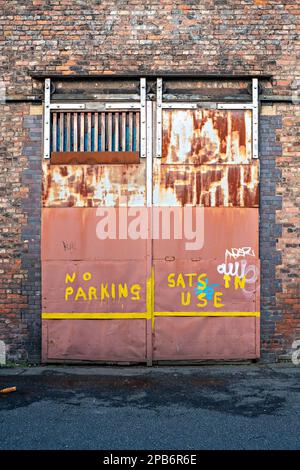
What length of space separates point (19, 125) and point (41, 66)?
1013mm

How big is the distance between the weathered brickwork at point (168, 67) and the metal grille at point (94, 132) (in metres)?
0.36

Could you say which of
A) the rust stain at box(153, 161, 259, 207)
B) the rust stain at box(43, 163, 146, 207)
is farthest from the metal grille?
the rust stain at box(153, 161, 259, 207)

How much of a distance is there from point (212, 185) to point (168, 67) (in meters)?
2.01

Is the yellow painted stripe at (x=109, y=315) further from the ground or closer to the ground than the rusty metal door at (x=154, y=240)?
closer to the ground

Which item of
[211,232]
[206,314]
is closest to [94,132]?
[211,232]

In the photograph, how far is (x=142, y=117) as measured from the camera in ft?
22.4

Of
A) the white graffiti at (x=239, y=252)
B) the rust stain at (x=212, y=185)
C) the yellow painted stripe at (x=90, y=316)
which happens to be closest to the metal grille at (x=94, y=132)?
the rust stain at (x=212, y=185)

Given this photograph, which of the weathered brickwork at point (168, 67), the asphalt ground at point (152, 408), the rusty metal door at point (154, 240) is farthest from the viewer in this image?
the weathered brickwork at point (168, 67)

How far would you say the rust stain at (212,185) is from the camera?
6.84 m

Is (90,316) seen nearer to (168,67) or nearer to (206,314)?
(206,314)

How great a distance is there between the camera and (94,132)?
6895 millimetres

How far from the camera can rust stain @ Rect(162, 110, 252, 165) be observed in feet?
22.5

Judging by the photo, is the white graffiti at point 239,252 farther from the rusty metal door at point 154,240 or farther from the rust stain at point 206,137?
the rust stain at point 206,137

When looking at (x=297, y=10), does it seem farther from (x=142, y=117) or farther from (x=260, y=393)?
(x=260, y=393)
